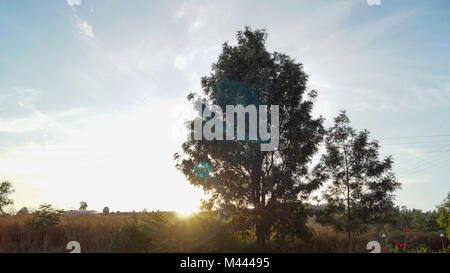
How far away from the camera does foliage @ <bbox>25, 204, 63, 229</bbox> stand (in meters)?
16.8

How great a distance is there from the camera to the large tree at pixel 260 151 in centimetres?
1564

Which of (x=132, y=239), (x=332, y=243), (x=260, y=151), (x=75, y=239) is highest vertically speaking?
(x=260, y=151)

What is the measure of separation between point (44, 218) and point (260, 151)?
14.0 metres

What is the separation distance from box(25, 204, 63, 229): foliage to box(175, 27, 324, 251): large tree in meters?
8.70

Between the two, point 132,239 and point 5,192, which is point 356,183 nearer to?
Result: point 132,239

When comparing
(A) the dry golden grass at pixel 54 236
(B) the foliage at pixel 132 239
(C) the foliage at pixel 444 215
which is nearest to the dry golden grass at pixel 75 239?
(A) the dry golden grass at pixel 54 236

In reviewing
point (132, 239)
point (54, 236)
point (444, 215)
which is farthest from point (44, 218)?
point (444, 215)

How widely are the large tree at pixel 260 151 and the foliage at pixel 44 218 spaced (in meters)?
8.70

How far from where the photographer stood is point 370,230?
1970cm

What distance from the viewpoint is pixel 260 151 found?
52.4ft
